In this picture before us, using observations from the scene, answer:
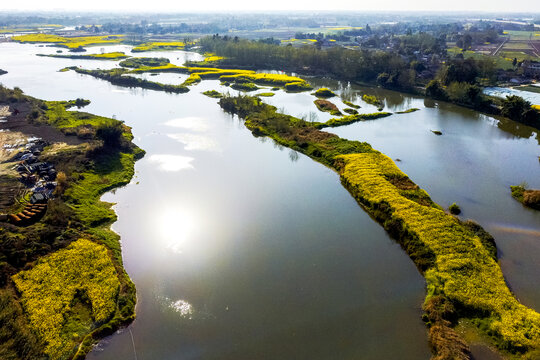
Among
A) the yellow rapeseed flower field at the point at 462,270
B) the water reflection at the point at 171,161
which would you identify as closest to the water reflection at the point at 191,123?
the water reflection at the point at 171,161

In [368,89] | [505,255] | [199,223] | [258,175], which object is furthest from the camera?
[368,89]

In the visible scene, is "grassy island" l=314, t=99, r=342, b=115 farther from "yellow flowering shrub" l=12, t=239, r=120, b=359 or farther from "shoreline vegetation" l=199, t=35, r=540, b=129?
"yellow flowering shrub" l=12, t=239, r=120, b=359

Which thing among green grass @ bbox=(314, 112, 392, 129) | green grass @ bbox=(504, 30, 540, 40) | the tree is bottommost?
green grass @ bbox=(314, 112, 392, 129)

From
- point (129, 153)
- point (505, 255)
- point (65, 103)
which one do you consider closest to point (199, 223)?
point (129, 153)

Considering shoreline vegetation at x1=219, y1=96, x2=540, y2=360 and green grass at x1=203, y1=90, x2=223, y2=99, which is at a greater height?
green grass at x1=203, y1=90, x2=223, y2=99

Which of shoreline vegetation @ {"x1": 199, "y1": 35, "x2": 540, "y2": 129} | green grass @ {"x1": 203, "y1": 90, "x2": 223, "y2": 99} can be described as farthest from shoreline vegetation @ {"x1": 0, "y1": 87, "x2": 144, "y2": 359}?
shoreline vegetation @ {"x1": 199, "y1": 35, "x2": 540, "y2": 129}

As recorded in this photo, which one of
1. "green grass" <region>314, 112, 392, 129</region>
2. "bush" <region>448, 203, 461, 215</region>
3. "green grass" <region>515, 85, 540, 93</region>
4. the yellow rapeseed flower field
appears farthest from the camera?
"green grass" <region>515, 85, 540, 93</region>

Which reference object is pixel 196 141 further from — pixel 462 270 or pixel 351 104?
pixel 462 270

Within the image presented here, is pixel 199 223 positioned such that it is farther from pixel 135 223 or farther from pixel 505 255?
pixel 505 255
